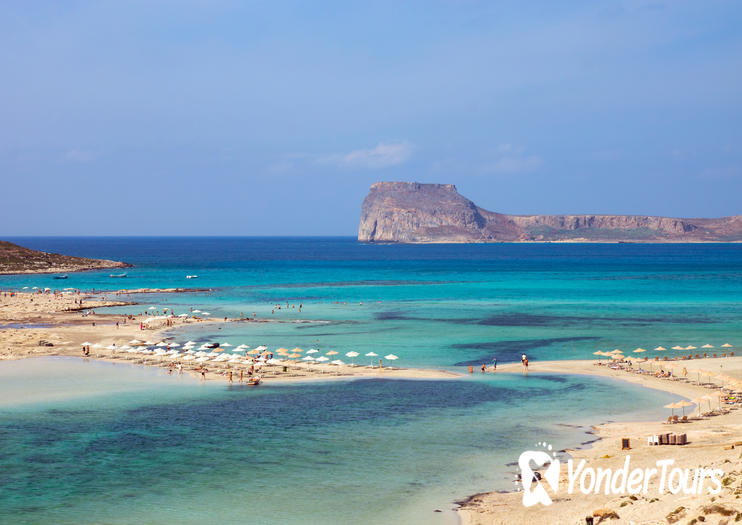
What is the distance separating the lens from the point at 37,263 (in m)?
168

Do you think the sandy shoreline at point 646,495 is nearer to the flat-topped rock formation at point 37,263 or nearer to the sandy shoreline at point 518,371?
the sandy shoreline at point 518,371

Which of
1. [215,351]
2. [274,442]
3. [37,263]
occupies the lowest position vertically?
[274,442]

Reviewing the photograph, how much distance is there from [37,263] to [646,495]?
169 meters

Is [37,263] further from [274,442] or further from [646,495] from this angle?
[646,495]

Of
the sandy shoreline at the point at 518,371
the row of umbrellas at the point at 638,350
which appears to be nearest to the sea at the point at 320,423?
the row of umbrellas at the point at 638,350

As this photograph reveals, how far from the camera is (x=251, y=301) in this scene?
103000 millimetres

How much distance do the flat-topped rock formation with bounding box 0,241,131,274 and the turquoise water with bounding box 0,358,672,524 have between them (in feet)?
404

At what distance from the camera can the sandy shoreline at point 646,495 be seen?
66.1ft

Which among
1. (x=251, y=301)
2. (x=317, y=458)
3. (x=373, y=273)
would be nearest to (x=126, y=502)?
(x=317, y=458)

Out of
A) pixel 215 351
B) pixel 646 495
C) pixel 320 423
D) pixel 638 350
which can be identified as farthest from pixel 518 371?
pixel 646 495

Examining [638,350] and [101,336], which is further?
[101,336]

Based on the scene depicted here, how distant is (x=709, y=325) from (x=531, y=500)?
183 feet

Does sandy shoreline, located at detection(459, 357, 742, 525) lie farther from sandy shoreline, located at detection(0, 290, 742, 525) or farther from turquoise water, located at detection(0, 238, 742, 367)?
turquoise water, located at detection(0, 238, 742, 367)

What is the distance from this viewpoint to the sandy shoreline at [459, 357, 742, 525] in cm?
2016
